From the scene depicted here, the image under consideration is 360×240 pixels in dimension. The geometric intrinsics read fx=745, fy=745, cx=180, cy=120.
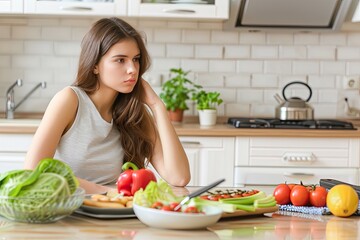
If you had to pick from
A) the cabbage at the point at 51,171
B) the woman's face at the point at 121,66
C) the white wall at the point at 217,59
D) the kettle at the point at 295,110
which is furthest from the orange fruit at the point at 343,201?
the white wall at the point at 217,59

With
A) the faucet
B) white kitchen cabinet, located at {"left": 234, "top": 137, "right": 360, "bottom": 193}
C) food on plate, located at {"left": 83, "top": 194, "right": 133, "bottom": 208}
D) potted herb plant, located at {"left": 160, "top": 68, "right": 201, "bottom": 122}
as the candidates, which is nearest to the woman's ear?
food on plate, located at {"left": 83, "top": 194, "right": 133, "bottom": 208}

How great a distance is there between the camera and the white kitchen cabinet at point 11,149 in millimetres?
4270

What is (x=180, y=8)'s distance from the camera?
4.59 metres

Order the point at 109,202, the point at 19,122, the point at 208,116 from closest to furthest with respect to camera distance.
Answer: the point at 109,202
the point at 19,122
the point at 208,116

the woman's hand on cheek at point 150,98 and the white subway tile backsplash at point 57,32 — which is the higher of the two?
the white subway tile backsplash at point 57,32

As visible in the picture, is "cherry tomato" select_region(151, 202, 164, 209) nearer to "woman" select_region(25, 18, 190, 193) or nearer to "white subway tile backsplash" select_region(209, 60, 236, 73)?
"woman" select_region(25, 18, 190, 193)

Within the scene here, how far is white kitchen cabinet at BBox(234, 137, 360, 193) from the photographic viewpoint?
4383 mm

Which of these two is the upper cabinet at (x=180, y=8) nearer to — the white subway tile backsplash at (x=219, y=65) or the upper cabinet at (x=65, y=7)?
the upper cabinet at (x=65, y=7)

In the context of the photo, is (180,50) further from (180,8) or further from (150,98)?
(150,98)

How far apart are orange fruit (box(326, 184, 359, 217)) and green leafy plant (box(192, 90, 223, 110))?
93.7 inches

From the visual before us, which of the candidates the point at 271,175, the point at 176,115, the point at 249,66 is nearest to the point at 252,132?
the point at 271,175

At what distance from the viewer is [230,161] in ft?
14.4

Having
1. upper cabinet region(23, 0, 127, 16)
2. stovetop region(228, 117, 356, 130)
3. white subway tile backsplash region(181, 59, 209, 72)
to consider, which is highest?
upper cabinet region(23, 0, 127, 16)

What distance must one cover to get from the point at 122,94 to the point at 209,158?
1330 millimetres
